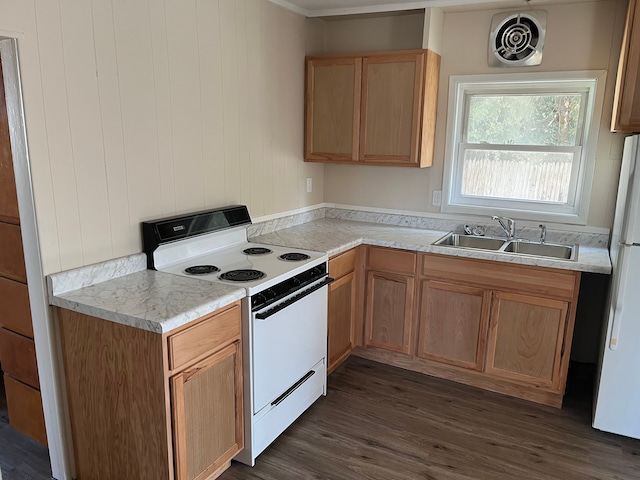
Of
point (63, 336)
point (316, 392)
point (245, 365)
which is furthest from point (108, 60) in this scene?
point (316, 392)

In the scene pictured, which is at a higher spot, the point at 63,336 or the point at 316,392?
the point at 63,336

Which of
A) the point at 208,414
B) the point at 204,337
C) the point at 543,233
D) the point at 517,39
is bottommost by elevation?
the point at 208,414

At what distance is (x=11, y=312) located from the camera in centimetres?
224

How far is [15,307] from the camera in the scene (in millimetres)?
2205

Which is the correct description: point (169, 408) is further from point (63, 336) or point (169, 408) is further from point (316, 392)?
point (316, 392)

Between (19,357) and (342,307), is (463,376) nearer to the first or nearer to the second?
(342,307)

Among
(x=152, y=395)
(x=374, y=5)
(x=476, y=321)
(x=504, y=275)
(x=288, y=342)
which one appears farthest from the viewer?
(x=374, y=5)

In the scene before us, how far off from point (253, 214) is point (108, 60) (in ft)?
4.33

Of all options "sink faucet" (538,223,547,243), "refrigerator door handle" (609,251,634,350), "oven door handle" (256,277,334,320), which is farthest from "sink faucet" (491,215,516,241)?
"oven door handle" (256,277,334,320)

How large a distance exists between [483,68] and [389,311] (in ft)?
5.82

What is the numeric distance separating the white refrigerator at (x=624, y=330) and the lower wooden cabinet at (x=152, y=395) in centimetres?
189

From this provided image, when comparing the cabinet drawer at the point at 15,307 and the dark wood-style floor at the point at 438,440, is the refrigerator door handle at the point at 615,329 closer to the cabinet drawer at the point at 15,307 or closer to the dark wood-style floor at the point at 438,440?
the dark wood-style floor at the point at 438,440

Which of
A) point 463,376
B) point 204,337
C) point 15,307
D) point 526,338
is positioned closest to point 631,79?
point 526,338

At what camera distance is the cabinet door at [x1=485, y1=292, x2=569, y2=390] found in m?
2.77
